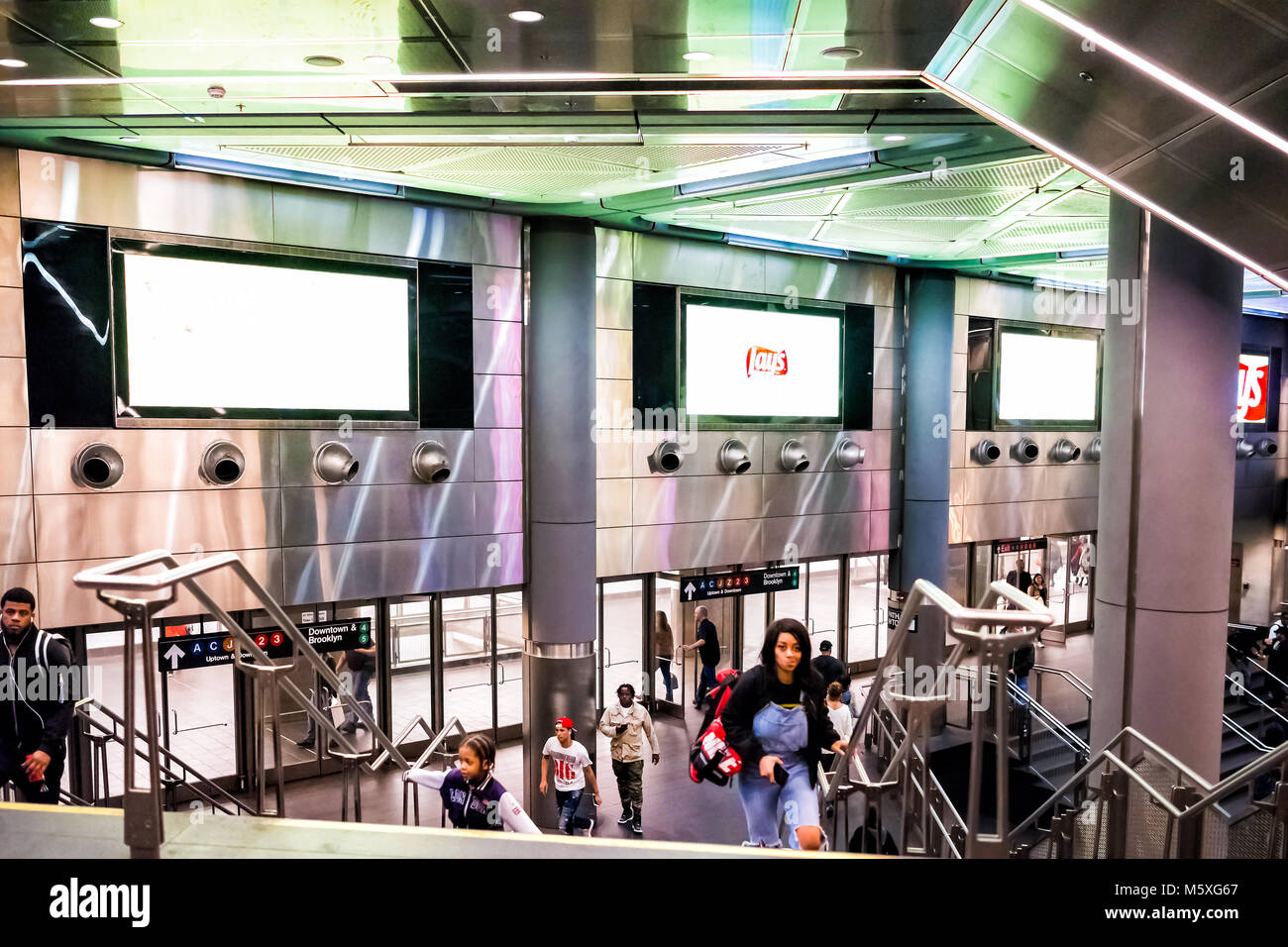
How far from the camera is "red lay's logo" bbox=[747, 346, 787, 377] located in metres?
12.5

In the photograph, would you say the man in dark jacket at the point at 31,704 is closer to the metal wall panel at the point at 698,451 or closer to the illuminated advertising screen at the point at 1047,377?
the metal wall panel at the point at 698,451

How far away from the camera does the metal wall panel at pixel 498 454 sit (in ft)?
34.4

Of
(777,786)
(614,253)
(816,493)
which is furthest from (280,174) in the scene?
(816,493)

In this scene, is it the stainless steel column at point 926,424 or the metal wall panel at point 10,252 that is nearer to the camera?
the metal wall panel at point 10,252

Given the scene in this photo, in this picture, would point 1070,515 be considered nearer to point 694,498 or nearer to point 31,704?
point 694,498

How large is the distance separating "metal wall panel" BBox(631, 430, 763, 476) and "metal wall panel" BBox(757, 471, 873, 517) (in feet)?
2.17

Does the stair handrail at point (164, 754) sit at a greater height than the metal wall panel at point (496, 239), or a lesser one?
lesser

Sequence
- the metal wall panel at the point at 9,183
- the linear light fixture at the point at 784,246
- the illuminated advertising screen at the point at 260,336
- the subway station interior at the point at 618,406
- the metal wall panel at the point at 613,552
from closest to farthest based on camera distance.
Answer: the subway station interior at the point at 618,406
the metal wall panel at the point at 9,183
the illuminated advertising screen at the point at 260,336
the metal wall panel at the point at 613,552
the linear light fixture at the point at 784,246

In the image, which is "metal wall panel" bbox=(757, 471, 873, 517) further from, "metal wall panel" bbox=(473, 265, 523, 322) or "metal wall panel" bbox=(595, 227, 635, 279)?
"metal wall panel" bbox=(473, 265, 523, 322)

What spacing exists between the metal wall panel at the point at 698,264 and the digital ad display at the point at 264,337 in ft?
10.1

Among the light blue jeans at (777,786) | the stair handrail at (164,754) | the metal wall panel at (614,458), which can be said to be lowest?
the stair handrail at (164,754)

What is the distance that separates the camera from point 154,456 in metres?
8.59

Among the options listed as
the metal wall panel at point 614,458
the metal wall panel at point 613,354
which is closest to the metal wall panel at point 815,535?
the metal wall panel at point 614,458

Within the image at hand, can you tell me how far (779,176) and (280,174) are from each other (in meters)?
4.93
